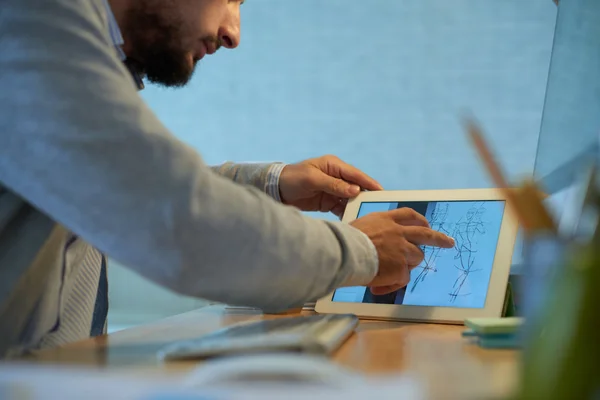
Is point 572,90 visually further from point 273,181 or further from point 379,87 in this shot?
point 379,87

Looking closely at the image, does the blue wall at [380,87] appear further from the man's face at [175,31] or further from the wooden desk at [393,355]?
the wooden desk at [393,355]

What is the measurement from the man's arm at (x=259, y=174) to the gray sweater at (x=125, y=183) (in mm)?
529

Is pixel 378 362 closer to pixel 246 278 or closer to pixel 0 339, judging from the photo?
pixel 246 278

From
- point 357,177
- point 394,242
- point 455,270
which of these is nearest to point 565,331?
point 394,242

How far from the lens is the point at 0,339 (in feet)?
2.41

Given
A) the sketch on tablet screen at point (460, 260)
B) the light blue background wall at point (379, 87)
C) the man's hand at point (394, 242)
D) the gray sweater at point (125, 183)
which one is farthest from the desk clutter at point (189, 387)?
the light blue background wall at point (379, 87)

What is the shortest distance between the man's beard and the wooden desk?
0.50 m

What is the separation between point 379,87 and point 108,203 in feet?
6.48

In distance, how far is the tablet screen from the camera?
898mm

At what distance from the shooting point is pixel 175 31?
3.63ft

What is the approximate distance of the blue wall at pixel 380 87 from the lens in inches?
91.5

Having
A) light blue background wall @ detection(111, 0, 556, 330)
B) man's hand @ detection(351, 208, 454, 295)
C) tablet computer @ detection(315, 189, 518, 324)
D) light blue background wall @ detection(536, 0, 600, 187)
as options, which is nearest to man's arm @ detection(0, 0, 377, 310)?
man's hand @ detection(351, 208, 454, 295)

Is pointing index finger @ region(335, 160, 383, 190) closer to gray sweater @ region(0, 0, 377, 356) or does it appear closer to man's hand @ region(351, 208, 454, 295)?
man's hand @ region(351, 208, 454, 295)

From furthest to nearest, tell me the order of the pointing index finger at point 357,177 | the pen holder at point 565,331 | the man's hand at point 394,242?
the pointing index finger at point 357,177 → the man's hand at point 394,242 → the pen holder at point 565,331
